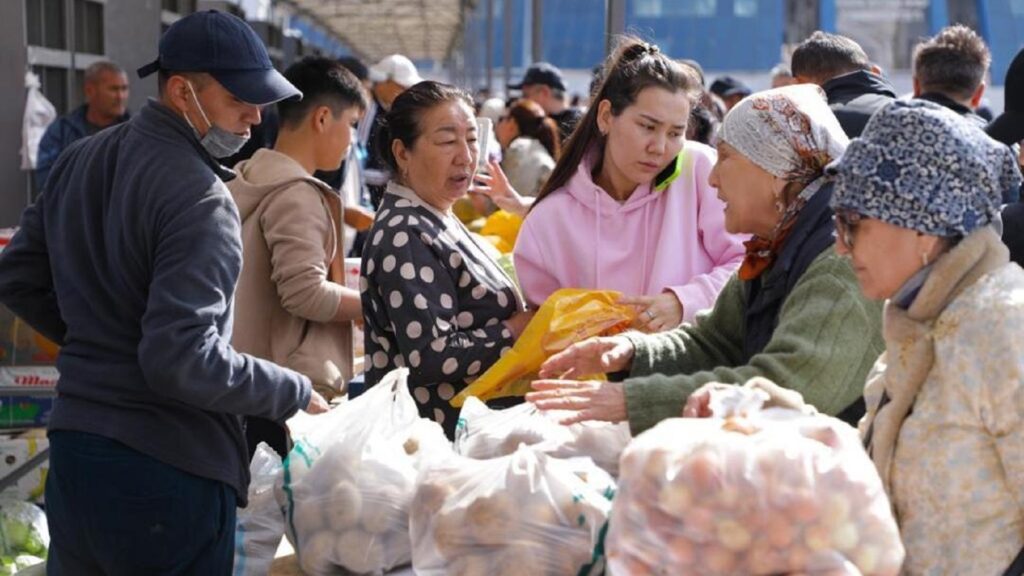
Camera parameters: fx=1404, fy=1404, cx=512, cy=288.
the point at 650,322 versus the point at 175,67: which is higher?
the point at 175,67

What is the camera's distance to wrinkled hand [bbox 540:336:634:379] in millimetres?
2846

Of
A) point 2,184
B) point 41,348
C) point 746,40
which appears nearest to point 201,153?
point 41,348

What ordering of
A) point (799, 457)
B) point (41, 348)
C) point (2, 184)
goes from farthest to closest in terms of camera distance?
point (2, 184), point (41, 348), point (799, 457)

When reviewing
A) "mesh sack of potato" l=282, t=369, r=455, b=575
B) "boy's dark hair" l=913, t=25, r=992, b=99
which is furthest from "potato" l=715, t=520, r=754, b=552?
"boy's dark hair" l=913, t=25, r=992, b=99

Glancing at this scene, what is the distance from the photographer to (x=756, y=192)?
2713 millimetres

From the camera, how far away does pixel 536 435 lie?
2.77 metres

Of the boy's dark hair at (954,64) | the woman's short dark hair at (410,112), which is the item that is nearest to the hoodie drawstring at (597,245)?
the woman's short dark hair at (410,112)

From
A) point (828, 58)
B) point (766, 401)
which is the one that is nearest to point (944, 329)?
point (766, 401)

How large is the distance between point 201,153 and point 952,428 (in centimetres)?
164

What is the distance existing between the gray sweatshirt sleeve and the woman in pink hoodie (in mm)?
1035

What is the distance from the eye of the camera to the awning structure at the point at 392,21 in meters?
29.7

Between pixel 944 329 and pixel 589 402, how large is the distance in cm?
71

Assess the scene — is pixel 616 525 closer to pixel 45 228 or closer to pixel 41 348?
pixel 45 228

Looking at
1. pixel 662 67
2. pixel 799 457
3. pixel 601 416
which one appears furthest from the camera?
pixel 662 67
